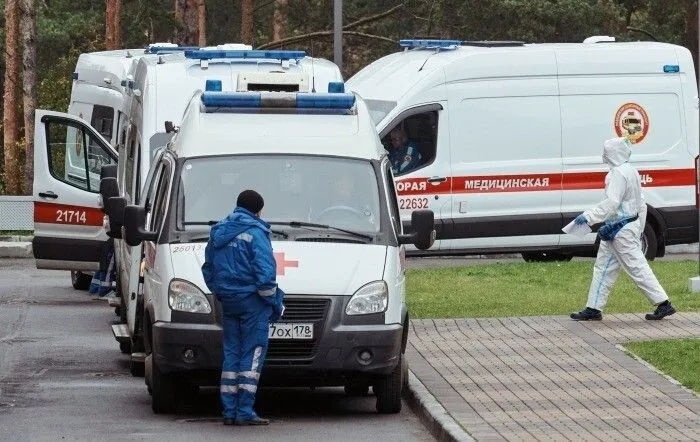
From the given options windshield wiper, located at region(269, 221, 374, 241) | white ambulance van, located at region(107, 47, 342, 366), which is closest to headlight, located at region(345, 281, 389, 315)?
windshield wiper, located at region(269, 221, 374, 241)

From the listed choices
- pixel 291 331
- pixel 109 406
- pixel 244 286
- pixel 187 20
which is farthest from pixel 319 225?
pixel 187 20

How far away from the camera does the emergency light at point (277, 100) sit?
533 inches

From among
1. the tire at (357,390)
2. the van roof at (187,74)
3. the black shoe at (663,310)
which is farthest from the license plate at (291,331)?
the black shoe at (663,310)

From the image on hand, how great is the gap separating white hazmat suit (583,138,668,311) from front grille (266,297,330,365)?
16.3 ft

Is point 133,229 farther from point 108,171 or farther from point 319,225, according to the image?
point 108,171

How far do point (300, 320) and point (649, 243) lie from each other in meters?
13.4

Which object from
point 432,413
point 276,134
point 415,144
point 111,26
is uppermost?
point 111,26

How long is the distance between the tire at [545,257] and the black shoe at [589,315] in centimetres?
917

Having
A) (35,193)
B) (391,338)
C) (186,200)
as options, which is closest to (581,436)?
(391,338)

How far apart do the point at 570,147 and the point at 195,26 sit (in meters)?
16.2

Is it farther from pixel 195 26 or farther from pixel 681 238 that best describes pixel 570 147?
pixel 195 26

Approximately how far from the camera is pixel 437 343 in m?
15.8

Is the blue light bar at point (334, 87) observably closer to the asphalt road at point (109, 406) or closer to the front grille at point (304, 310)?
the asphalt road at point (109, 406)

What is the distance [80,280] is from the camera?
78.0 feet
